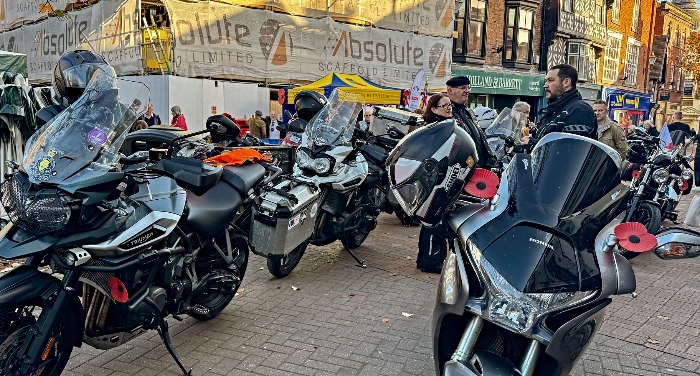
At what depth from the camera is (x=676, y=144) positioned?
30.7 ft

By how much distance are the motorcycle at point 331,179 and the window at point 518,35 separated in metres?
20.5

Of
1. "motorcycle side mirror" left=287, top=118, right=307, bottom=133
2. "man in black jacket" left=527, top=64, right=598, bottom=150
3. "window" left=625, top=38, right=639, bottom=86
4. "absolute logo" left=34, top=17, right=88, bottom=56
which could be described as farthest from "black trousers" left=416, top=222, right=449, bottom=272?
"window" left=625, top=38, right=639, bottom=86

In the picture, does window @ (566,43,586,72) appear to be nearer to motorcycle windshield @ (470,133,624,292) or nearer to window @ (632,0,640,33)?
window @ (632,0,640,33)

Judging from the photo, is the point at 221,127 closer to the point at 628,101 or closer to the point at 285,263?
the point at 285,263

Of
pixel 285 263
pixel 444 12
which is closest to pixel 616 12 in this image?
pixel 444 12

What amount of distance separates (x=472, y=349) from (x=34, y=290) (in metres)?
2.10

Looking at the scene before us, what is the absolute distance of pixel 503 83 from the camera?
80.6 ft

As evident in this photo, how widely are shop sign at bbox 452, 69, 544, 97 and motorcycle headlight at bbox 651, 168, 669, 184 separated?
15.0 metres

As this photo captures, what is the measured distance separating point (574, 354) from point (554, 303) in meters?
0.30

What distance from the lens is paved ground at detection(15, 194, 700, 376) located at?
386cm

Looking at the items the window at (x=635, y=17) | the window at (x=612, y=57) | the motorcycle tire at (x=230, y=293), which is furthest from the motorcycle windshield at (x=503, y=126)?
the window at (x=635, y=17)

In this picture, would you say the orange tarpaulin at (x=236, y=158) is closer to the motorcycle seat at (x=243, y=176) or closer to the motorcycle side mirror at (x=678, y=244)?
the motorcycle seat at (x=243, y=176)

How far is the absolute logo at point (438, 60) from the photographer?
71.2 feet

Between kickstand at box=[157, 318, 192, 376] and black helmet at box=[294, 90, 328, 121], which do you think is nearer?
kickstand at box=[157, 318, 192, 376]
